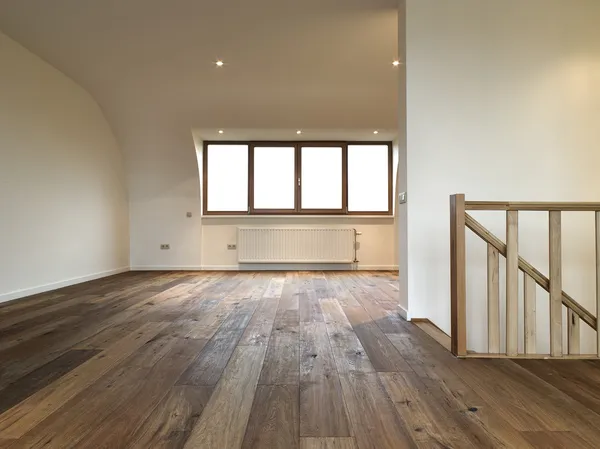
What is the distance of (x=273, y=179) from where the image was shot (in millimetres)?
6305

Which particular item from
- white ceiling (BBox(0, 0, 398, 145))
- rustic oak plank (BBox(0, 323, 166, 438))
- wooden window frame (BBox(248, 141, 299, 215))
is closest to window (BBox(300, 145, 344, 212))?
wooden window frame (BBox(248, 141, 299, 215))

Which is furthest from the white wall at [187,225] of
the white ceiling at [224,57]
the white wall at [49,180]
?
the white ceiling at [224,57]

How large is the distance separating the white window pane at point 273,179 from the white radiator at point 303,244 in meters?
0.53

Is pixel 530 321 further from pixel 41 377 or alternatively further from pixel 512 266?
pixel 41 377

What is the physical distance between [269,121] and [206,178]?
1665mm

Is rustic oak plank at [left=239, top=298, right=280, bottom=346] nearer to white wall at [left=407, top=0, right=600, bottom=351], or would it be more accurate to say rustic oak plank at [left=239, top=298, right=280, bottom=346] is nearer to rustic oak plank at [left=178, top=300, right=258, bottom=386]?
rustic oak plank at [left=178, top=300, right=258, bottom=386]

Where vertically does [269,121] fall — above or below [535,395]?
above

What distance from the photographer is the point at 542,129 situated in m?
2.85

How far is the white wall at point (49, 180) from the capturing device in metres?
3.52

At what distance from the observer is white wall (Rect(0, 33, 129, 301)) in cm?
352

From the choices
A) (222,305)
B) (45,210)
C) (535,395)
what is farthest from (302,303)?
(45,210)

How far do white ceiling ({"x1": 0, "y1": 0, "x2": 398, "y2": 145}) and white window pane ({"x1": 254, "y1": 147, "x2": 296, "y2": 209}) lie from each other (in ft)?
2.66

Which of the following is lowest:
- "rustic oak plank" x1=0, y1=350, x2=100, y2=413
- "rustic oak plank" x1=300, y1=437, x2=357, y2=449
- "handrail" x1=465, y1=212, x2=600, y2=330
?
"rustic oak plank" x1=0, y1=350, x2=100, y2=413

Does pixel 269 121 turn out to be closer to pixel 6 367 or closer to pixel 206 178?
pixel 206 178
